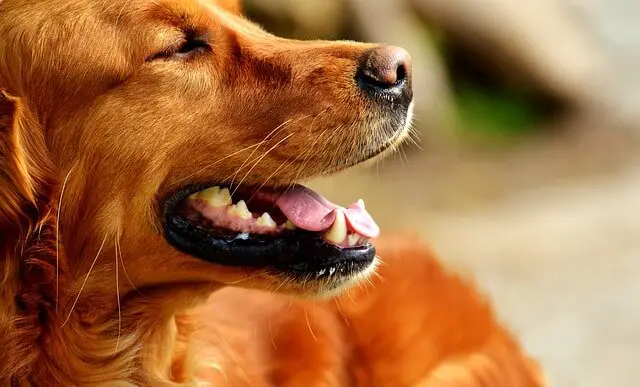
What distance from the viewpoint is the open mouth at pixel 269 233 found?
2949 millimetres

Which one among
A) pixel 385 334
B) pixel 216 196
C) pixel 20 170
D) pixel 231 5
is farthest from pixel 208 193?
pixel 385 334

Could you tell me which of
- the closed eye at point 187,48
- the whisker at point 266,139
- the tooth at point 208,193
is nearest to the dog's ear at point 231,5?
the closed eye at point 187,48

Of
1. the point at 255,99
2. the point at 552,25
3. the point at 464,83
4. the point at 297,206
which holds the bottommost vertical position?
the point at 464,83

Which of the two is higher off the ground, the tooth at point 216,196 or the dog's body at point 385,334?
the tooth at point 216,196

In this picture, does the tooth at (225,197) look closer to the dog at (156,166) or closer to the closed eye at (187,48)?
the dog at (156,166)

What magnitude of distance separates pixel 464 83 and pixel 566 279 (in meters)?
3.68

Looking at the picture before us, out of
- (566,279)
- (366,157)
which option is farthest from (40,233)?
(566,279)

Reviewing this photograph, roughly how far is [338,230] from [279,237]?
0.60 feet

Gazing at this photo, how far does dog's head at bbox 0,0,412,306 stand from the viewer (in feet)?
9.57

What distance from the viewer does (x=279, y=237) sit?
118 inches

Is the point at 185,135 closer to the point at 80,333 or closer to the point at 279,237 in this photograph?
the point at 279,237

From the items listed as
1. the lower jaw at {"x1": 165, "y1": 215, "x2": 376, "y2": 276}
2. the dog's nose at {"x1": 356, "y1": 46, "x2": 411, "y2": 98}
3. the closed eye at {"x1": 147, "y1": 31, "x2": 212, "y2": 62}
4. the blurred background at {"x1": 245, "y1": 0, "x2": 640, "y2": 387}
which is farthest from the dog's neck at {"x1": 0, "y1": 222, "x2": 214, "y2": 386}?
the blurred background at {"x1": 245, "y1": 0, "x2": 640, "y2": 387}

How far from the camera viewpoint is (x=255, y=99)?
9.81 ft

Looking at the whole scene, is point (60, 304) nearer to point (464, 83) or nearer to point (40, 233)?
point (40, 233)
